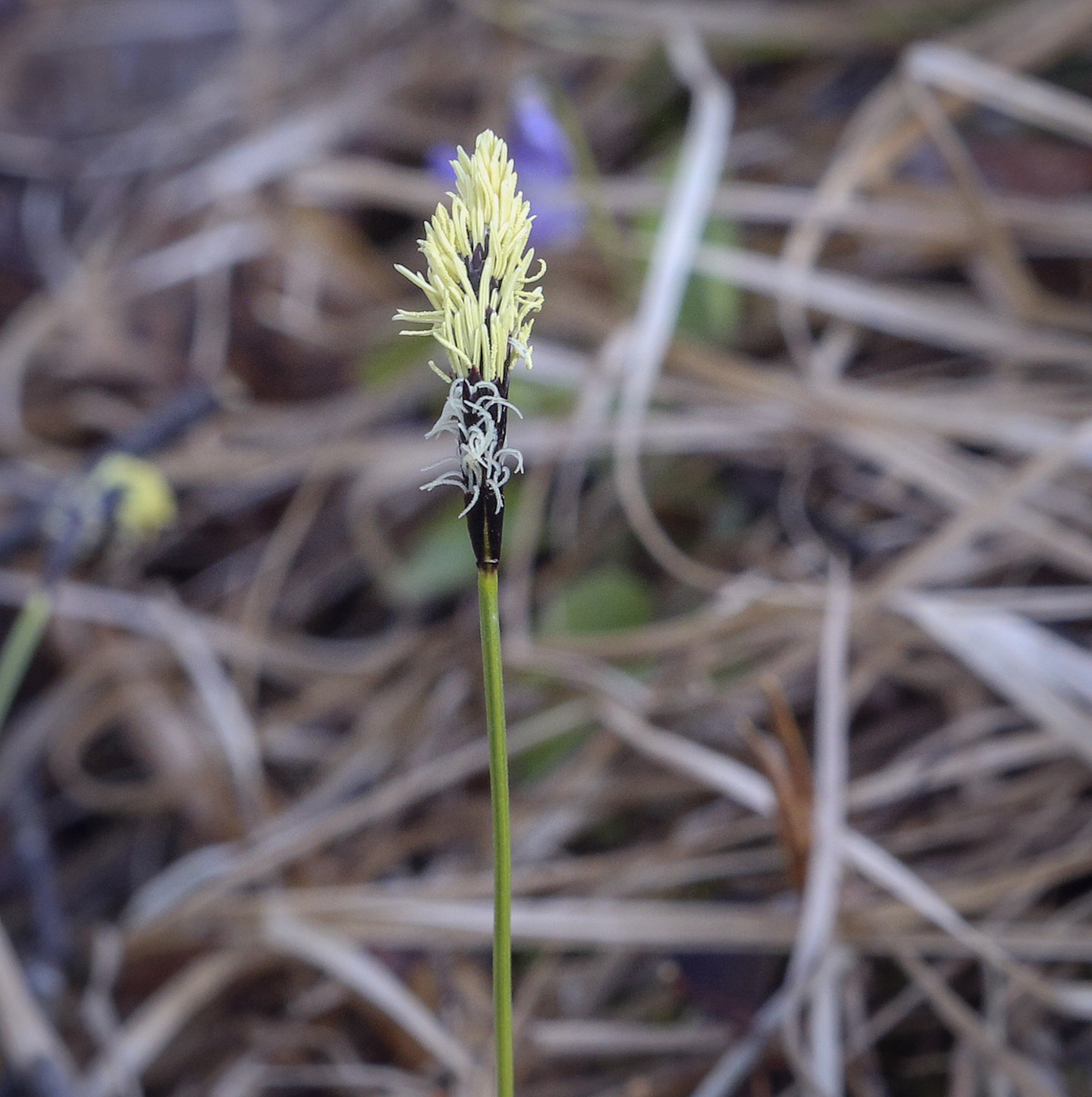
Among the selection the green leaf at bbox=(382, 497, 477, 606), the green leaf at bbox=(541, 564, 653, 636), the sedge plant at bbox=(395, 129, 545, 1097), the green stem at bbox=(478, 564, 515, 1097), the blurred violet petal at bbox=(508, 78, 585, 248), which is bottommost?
the green stem at bbox=(478, 564, 515, 1097)

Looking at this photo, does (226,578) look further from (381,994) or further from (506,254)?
(506,254)

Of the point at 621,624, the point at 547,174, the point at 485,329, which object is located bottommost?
the point at 485,329

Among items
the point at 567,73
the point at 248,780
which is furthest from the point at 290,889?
the point at 567,73

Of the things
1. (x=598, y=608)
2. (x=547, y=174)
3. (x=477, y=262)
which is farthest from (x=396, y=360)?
Result: (x=477, y=262)

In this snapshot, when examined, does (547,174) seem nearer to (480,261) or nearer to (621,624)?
(621,624)

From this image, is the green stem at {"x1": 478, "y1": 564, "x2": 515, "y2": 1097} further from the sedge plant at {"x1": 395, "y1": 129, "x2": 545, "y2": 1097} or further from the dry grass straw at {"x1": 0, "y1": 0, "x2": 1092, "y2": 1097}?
the dry grass straw at {"x1": 0, "y1": 0, "x2": 1092, "y2": 1097}

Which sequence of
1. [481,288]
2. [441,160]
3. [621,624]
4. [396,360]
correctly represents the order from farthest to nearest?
[441,160], [396,360], [621,624], [481,288]

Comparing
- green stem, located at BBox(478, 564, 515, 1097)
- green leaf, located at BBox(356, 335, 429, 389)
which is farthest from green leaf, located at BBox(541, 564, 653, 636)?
green stem, located at BBox(478, 564, 515, 1097)
